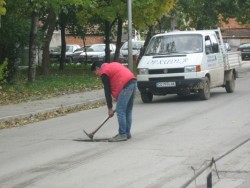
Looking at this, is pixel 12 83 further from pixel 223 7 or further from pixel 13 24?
pixel 223 7

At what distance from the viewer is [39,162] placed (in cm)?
923

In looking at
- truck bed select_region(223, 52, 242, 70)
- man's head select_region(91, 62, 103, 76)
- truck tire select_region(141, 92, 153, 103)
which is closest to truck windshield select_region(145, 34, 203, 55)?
truck tire select_region(141, 92, 153, 103)

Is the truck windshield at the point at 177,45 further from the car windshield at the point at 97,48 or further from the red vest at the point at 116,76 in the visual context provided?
the car windshield at the point at 97,48

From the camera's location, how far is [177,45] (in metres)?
18.7

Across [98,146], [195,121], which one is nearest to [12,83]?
[195,121]

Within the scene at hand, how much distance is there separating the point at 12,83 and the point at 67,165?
14.7m

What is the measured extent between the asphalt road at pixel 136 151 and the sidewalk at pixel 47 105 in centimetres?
108

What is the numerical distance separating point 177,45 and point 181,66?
1140 millimetres

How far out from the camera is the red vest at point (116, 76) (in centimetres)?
1113

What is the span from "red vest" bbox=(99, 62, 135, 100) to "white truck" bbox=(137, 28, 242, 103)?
673 cm

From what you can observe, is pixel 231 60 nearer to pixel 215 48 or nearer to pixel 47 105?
pixel 215 48

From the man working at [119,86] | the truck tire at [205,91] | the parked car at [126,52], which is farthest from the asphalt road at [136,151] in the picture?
the parked car at [126,52]

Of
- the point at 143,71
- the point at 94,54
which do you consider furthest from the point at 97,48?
the point at 143,71

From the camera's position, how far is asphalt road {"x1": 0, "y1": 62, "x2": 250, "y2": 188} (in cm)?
782
